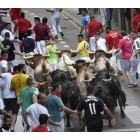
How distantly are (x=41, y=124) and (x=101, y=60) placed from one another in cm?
650

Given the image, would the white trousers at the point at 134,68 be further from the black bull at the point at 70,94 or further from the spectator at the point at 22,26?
the spectator at the point at 22,26

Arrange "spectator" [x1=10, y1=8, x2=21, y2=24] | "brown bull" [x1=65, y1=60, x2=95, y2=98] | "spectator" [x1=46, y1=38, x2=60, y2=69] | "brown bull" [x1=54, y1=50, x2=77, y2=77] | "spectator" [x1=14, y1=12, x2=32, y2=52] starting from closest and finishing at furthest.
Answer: "brown bull" [x1=65, y1=60, x2=95, y2=98], "brown bull" [x1=54, y1=50, x2=77, y2=77], "spectator" [x1=46, y1=38, x2=60, y2=69], "spectator" [x1=14, y1=12, x2=32, y2=52], "spectator" [x1=10, y1=8, x2=21, y2=24]

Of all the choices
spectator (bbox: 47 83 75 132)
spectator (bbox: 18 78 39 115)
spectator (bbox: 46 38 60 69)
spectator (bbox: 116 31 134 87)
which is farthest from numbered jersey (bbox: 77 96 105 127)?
spectator (bbox: 116 31 134 87)

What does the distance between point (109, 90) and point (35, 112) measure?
344 cm

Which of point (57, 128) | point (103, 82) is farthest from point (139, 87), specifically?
point (57, 128)

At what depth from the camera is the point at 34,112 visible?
1773 centimetres

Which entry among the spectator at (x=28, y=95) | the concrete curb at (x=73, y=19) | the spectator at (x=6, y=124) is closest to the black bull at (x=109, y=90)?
the spectator at (x=28, y=95)

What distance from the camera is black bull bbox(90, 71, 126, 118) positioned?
20.1m

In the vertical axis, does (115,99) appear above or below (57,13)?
below

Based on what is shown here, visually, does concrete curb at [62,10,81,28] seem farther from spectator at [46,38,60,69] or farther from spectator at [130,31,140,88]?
spectator at [46,38,60,69]
